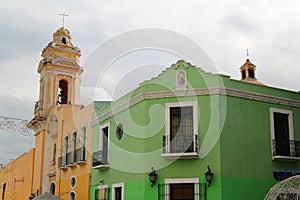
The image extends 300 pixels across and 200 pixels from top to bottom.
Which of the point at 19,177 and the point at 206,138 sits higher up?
the point at 206,138

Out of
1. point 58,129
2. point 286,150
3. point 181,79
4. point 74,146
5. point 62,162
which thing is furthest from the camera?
point 58,129

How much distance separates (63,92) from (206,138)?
16603 millimetres

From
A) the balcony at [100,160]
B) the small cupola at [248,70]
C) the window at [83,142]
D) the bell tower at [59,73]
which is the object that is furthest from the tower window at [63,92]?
the small cupola at [248,70]

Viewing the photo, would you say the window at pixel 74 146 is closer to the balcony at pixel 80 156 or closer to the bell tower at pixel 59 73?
the balcony at pixel 80 156

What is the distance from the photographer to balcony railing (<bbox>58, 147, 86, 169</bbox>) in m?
23.7

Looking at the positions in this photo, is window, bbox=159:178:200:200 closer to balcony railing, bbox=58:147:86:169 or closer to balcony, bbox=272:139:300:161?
balcony, bbox=272:139:300:161

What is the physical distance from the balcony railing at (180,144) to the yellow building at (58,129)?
691cm

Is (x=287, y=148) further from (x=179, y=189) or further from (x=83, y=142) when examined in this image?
(x=83, y=142)

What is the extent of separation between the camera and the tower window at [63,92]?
31703 millimetres

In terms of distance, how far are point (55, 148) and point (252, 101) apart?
14.4 meters

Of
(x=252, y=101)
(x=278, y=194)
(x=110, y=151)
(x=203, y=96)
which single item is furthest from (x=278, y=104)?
(x=110, y=151)

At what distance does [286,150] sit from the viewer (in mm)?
18703

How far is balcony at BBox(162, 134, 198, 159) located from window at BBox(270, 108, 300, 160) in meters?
3.27

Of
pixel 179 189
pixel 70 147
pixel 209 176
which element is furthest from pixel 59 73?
pixel 209 176
